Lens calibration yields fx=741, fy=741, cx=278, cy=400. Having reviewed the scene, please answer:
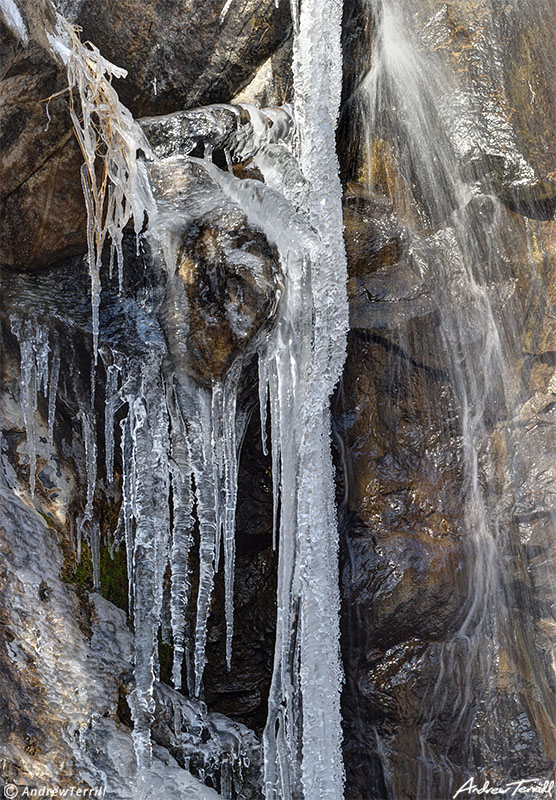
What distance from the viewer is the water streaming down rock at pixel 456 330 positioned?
298cm

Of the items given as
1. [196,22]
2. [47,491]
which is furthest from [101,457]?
[196,22]

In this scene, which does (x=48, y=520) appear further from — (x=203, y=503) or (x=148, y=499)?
(x=203, y=503)

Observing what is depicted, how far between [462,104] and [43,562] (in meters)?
2.62

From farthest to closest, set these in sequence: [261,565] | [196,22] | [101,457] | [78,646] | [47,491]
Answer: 1. [196,22]
2. [261,565]
3. [101,457]
4. [47,491]
5. [78,646]

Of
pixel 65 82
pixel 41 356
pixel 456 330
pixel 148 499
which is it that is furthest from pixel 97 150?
pixel 456 330

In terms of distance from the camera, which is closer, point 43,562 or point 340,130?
point 43,562

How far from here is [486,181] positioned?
3.22 m

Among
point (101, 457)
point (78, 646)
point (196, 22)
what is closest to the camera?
point (78, 646)

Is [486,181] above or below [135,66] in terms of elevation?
below

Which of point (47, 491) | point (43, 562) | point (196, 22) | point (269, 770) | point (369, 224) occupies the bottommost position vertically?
point (269, 770)

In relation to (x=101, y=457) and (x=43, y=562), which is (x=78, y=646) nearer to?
(x=43, y=562)

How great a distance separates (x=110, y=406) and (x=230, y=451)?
1.72 feet

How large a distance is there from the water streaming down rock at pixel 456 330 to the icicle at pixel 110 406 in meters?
1.08

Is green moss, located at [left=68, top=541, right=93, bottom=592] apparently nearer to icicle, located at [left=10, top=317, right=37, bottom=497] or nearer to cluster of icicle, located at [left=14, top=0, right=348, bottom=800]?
cluster of icicle, located at [left=14, top=0, right=348, bottom=800]
